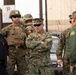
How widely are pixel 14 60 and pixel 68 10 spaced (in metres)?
7.69

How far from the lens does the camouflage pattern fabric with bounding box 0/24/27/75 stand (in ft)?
31.6

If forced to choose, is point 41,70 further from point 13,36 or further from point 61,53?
point 13,36

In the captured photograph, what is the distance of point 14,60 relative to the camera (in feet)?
31.8

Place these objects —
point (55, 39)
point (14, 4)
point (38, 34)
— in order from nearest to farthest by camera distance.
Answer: point (38, 34), point (55, 39), point (14, 4)

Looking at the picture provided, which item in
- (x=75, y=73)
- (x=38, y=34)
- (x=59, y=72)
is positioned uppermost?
(x=38, y=34)

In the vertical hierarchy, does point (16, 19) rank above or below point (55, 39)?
above

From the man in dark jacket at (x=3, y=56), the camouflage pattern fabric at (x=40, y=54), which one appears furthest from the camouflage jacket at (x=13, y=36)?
the camouflage pattern fabric at (x=40, y=54)

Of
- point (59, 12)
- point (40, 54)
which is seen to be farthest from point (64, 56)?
point (59, 12)

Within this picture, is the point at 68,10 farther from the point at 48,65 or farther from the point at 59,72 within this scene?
the point at 48,65

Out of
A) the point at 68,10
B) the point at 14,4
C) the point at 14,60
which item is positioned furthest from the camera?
the point at 68,10

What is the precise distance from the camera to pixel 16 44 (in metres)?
9.68

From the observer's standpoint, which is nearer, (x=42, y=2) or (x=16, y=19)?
(x=16, y=19)

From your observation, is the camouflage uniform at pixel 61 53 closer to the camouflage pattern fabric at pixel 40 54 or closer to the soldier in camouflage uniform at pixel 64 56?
the soldier in camouflage uniform at pixel 64 56

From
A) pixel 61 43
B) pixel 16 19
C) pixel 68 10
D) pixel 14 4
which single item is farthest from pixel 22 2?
pixel 61 43
